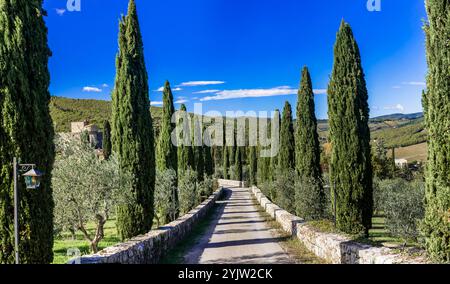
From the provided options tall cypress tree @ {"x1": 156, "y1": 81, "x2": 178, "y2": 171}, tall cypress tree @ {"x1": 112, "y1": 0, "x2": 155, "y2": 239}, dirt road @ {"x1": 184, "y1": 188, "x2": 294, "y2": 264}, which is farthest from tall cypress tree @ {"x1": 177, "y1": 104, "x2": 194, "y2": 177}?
tall cypress tree @ {"x1": 112, "y1": 0, "x2": 155, "y2": 239}

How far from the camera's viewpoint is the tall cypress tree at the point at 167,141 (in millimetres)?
28094

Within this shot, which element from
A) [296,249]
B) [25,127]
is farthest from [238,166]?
[25,127]

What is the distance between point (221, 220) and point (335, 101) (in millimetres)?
12127

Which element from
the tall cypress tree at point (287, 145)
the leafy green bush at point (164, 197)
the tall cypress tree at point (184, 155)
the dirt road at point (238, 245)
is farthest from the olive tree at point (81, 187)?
the tall cypress tree at point (287, 145)

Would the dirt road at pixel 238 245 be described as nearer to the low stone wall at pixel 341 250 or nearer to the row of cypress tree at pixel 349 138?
the low stone wall at pixel 341 250

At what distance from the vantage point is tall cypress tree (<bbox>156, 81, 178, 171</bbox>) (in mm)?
28094

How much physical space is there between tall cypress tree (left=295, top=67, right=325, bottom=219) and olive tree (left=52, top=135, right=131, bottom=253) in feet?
46.6

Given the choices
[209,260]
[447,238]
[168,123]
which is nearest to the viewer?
[447,238]

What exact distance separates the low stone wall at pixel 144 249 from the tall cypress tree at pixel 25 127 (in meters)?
1.19

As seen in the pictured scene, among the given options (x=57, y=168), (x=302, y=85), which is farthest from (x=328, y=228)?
(x=302, y=85)

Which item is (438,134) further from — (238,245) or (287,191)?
(287,191)
